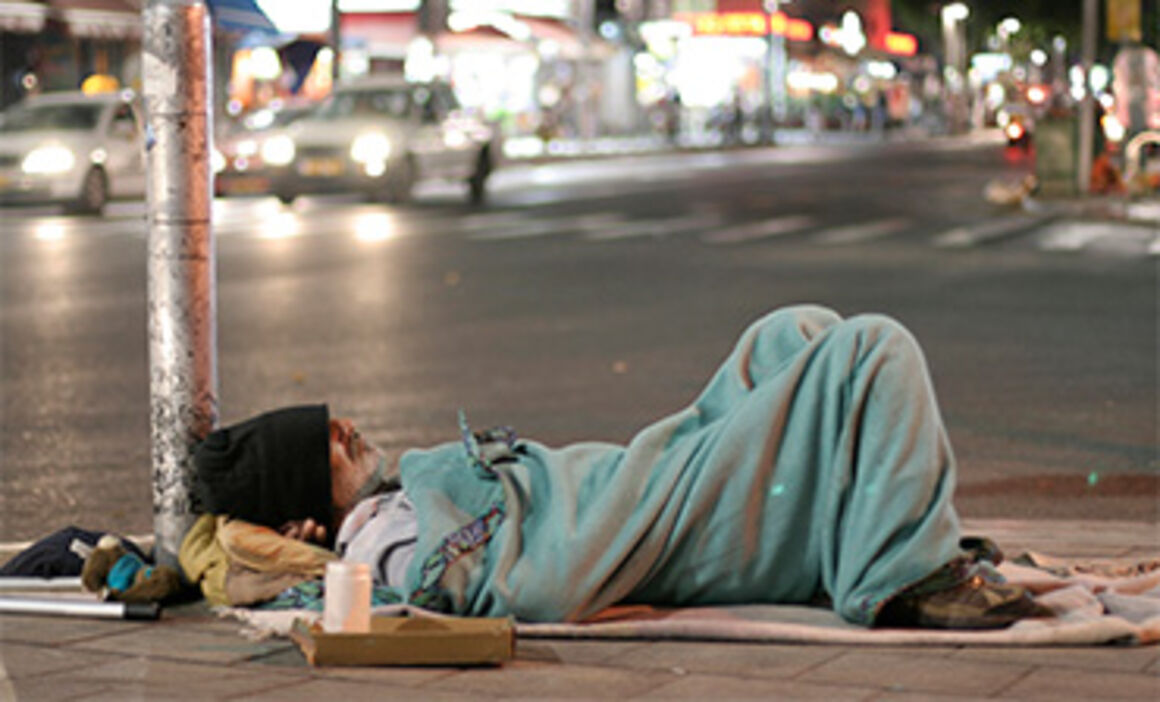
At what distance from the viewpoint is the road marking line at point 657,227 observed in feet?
75.2

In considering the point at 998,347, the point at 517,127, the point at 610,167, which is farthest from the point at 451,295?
the point at 517,127

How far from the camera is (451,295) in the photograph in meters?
16.0

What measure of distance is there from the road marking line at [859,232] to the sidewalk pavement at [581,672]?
1717 centimetres

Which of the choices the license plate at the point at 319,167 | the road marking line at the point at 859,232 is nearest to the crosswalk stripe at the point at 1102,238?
the road marking line at the point at 859,232

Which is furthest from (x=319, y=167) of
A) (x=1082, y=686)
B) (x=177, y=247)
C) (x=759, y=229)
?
(x=1082, y=686)

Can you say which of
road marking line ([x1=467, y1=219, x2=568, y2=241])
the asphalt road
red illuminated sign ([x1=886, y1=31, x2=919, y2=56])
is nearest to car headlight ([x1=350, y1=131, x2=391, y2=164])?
the asphalt road

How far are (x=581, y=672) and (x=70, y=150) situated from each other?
22.0 metres

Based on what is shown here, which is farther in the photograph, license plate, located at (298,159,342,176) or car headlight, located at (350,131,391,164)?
car headlight, located at (350,131,391,164)

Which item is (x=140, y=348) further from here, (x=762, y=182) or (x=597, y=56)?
(x=597, y=56)

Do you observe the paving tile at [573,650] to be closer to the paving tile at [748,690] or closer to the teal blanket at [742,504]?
the teal blanket at [742,504]

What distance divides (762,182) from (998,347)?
81.1ft

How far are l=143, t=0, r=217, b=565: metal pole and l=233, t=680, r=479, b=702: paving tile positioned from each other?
1.26 metres

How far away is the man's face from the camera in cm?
557

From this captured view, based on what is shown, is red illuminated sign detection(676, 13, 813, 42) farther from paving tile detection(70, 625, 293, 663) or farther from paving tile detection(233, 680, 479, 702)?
paving tile detection(233, 680, 479, 702)
